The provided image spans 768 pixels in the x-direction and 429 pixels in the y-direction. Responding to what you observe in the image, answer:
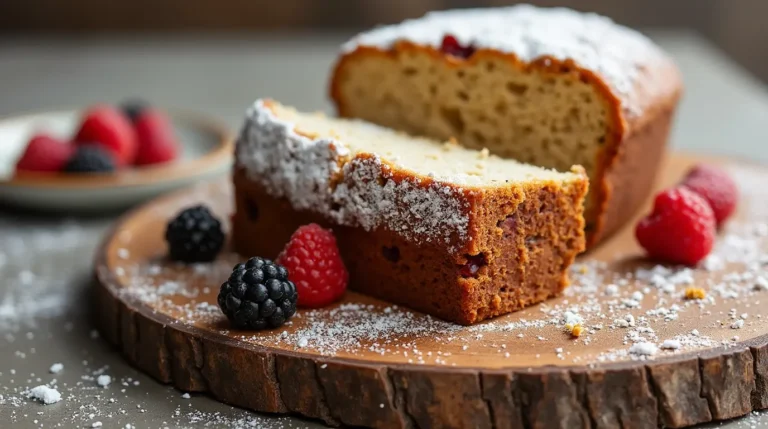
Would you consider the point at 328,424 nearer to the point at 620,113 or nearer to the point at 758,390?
the point at 758,390

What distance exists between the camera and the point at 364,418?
2463mm

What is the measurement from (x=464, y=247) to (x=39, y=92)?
15.1 ft

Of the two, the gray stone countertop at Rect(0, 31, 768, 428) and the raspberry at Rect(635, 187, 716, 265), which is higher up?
the raspberry at Rect(635, 187, 716, 265)

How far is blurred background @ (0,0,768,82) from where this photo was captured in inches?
310

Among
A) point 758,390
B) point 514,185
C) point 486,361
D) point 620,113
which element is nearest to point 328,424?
point 486,361

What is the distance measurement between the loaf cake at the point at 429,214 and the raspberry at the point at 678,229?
0.40m

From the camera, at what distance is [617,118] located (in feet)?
10.5

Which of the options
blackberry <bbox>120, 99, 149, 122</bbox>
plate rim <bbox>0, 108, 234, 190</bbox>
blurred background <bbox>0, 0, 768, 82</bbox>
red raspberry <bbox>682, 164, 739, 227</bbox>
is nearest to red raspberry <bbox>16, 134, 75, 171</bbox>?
plate rim <bbox>0, 108, 234, 190</bbox>

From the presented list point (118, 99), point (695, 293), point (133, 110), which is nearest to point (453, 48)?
point (695, 293)

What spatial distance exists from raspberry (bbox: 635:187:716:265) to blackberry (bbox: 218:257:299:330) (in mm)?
1287

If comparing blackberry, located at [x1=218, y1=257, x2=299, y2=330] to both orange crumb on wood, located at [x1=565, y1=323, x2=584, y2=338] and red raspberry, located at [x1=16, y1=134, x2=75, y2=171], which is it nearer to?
orange crumb on wood, located at [x1=565, y1=323, x2=584, y2=338]

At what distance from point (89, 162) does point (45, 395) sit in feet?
5.92

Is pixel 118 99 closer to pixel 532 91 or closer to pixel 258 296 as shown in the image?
pixel 532 91

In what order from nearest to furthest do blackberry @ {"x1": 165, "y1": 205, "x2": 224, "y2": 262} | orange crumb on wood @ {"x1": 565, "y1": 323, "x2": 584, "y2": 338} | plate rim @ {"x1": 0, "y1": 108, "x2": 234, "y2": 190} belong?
orange crumb on wood @ {"x1": 565, "y1": 323, "x2": 584, "y2": 338} → blackberry @ {"x1": 165, "y1": 205, "x2": 224, "y2": 262} → plate rim @ {"x1": 0, "y1": 108, "x2": 234, "y2": 190}
